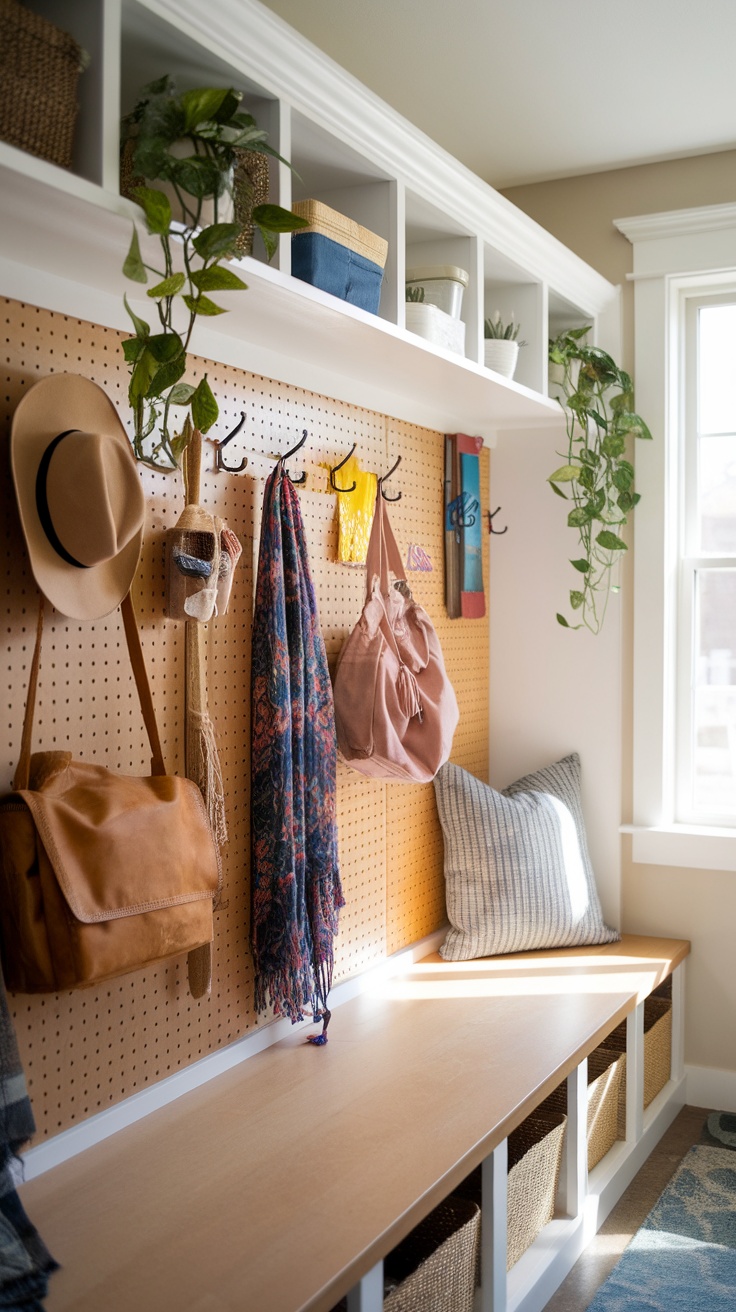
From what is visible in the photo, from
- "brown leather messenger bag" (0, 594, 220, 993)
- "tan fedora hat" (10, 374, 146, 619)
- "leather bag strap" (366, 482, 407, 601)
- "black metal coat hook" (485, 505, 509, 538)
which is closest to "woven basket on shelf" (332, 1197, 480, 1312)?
"brown leather messenger bag" (0, 594, 220, 993)

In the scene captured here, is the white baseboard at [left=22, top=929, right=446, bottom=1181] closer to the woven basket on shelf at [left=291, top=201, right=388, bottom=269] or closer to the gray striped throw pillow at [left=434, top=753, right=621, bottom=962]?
the gray striped throw pillow at [left=434, top=753, right=621, bottom=962]

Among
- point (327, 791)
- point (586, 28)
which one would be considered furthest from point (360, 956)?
point (586, 28)

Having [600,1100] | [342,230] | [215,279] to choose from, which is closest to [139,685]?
[215,279]

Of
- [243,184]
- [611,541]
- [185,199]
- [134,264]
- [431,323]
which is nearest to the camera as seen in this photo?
[134,264]

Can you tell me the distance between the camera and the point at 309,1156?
1854 millimetres

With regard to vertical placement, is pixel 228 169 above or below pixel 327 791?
above

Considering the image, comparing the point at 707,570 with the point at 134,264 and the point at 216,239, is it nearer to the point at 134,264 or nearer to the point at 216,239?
the point at 216,239

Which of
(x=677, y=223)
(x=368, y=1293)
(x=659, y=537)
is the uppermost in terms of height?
(x=677, y=223)

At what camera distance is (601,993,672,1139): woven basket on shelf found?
2.87 meters

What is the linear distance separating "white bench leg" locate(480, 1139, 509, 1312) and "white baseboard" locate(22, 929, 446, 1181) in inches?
21.3

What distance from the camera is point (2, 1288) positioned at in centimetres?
144

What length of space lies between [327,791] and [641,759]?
134cm

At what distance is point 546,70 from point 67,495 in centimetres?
176

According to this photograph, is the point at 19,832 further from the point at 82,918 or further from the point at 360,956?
Result: the point at 360,956
